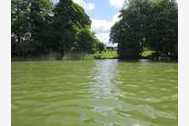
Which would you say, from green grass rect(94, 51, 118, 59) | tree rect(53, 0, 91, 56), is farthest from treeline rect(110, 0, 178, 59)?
tree rect(53, 0, 91, 56)

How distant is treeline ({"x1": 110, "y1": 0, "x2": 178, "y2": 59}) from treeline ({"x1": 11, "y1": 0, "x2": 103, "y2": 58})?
2.89 metres

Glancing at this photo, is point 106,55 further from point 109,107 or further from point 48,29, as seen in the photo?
point 109,107

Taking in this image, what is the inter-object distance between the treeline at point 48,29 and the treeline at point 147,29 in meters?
2.89

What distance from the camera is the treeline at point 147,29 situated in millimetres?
25172

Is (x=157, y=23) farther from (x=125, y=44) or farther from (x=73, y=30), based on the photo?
(x=73, y=30)

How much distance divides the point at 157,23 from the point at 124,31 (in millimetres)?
3473

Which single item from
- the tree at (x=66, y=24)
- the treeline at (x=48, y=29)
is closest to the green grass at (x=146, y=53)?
the treeline at (x=48, y=29)

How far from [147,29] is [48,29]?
27.7 feet

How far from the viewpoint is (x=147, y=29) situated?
87.0 feet

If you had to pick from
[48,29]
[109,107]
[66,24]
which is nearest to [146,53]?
[66,24]

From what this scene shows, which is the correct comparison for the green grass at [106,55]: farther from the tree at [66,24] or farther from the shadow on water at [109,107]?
the shadow on water at [109,107]

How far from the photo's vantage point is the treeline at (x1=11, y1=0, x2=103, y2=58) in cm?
2555
